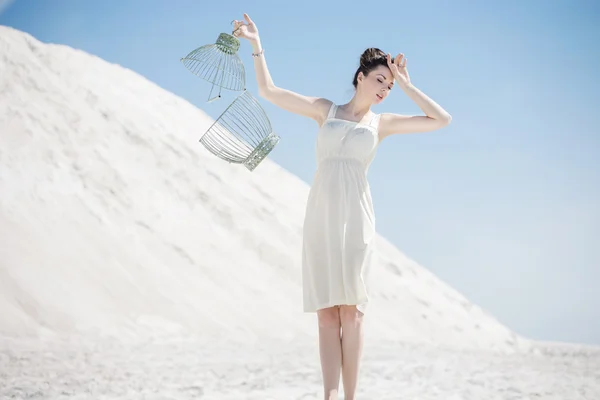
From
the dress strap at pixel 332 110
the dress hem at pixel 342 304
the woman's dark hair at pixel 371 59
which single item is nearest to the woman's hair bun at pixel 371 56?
the woman's dark hair at pixel 371 59

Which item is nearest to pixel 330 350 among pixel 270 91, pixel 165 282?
pixel 270 91

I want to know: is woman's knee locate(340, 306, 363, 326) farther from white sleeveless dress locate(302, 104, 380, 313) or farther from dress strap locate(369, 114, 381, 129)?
dress strap locate(369, 114, 381, 129)

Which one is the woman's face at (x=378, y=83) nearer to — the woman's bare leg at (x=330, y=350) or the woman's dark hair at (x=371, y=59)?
the woman's dark hair at (x=371, y=59)

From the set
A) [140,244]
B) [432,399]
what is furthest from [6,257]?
[432,399]

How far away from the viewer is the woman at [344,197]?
265 cm

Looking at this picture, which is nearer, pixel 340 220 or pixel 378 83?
pixel 340 220

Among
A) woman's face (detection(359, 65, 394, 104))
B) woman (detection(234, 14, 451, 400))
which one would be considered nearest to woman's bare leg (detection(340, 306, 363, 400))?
woman (detection(234, 14, 451, 400))

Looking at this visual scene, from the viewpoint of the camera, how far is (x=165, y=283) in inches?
323

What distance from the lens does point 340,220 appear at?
267 centimetres

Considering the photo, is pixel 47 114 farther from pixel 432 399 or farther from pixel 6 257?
pixel 432 399

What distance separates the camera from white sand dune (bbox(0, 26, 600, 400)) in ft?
16.2

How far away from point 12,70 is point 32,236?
4464 millimetres

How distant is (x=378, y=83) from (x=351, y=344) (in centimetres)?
106

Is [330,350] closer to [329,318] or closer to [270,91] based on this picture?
[329,318]
